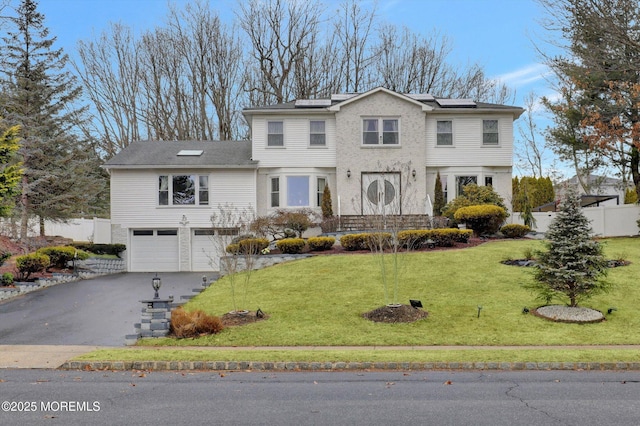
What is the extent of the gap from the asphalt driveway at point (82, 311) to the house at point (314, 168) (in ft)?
13.8

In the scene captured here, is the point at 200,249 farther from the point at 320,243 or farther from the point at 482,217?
the point at 482,217

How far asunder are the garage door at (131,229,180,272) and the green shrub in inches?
565

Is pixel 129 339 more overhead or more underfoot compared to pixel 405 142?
more underfoot

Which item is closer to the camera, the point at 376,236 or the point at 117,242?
the point at 376,236

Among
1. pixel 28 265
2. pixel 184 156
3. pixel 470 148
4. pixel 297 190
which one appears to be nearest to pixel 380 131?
pixel 470 148

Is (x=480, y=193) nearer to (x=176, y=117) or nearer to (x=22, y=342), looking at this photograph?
(x=22, y=342)

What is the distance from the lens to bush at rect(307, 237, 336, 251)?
21641mm

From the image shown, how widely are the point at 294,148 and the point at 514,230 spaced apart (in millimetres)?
11376

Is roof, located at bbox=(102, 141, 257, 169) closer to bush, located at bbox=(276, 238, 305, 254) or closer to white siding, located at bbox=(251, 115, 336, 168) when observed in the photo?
white siding, located at bbox=(251, 115, 336, 168)

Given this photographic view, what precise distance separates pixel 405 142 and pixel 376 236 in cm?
1051

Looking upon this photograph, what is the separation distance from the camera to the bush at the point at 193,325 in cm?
1203

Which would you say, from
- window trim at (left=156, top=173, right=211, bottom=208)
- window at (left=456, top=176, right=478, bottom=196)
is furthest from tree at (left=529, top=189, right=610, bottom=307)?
window trim at (left=156, top=173, right=211, bottom=208)

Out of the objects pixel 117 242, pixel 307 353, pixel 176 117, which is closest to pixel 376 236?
pixel 307 353

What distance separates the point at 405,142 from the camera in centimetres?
2645
